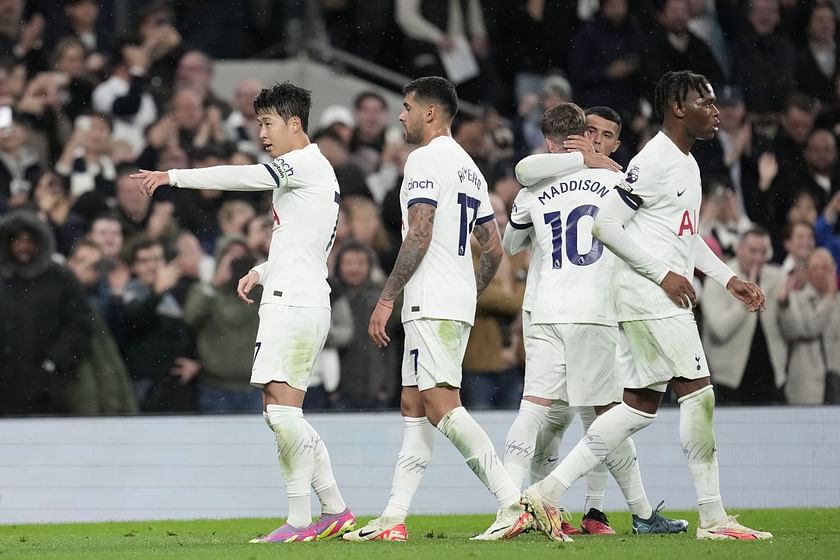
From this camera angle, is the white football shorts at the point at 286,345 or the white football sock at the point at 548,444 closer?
the white football shorts at the point at 286,345

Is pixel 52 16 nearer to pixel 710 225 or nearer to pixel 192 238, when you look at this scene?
pixel 192 238

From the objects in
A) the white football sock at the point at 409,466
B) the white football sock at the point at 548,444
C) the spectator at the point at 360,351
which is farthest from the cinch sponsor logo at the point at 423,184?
the spectator at the point at 360,351

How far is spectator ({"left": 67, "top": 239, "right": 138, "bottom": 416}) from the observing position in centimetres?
1170

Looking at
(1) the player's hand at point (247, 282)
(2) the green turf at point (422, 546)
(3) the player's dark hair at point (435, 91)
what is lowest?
(2) the green turf at point (422, 546)

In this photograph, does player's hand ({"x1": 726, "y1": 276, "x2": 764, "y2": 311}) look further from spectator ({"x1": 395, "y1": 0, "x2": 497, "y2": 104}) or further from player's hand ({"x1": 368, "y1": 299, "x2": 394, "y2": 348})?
spectator ({"x1": 395, "y1": 0, "x2": 497, "y2": 104})

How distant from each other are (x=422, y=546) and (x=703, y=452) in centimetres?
137

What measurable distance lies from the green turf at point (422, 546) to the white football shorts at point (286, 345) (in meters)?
0.81

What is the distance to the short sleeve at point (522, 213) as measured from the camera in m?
7.64

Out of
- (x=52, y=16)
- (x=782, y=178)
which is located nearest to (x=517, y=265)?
(x=782, y=178)

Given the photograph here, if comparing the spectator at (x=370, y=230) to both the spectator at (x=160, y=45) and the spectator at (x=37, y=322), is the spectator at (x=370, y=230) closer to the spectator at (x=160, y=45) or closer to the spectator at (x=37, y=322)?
the spectator at (x=160, y=45)

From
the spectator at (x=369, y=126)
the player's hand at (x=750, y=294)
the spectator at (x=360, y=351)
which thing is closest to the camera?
the player's hand at (x=750, y=294)

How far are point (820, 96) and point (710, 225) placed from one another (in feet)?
5.70

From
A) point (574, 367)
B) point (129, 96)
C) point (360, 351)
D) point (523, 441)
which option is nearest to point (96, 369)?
point (360, 351)

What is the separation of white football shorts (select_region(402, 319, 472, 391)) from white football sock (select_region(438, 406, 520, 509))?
0.59 ft
